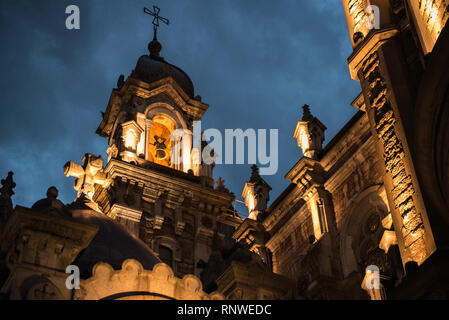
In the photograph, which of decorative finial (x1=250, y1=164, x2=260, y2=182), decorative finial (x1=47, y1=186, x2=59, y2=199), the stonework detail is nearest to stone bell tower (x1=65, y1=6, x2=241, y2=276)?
decorative finial (x1=250, y1=164, x2=260, y2=182)

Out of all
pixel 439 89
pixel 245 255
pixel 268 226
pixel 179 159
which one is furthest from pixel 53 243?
pixel 179 159

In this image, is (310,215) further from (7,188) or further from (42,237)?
(42,237)

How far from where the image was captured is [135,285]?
8.83 m

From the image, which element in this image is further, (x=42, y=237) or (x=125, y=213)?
(x=125, y=213)

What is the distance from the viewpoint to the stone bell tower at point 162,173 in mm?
26688

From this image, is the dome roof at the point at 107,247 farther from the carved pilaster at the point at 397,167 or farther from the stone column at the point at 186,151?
the stone column at the point at 186,151

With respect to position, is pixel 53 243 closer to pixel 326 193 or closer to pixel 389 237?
pixel 389 237

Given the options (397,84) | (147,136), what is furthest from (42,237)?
(147,136)

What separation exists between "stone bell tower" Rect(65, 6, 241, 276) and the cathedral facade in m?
0.09

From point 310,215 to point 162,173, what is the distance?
825cm

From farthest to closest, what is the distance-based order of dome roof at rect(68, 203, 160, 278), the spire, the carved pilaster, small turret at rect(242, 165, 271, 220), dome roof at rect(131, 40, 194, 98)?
dome roof at rect(131, 40, 194, 98) < small turret at rect(242, 165, 271, 220) < the spire < the carved pilaster < dome roof at rect(68, 203, 160, 278)

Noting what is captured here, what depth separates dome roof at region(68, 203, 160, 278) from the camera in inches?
388

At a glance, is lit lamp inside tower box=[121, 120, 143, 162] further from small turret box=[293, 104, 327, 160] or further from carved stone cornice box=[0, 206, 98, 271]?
carved stone cornice box=[0, 206, 98, 271]
